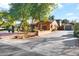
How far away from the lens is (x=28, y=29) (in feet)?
12.8

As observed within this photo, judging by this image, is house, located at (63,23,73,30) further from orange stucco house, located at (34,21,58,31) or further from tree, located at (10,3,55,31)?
tree, located at (10,3,55,31)

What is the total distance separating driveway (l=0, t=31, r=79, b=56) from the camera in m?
3.80

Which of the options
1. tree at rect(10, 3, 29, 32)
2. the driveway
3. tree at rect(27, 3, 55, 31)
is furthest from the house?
tree at rect(10, 3, 29, 32)

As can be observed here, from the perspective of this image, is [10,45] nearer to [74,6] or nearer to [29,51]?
[29,51]

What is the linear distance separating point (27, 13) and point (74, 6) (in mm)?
675

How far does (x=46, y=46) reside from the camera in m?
3.86

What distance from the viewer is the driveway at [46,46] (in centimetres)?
380

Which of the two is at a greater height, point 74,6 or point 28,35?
point 74,6

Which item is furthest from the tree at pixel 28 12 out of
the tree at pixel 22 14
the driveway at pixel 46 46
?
the driveway at pixel 46 46

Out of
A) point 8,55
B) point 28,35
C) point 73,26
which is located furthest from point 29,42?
point 73,26

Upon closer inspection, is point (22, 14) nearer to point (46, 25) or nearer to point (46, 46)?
point (46, 25)

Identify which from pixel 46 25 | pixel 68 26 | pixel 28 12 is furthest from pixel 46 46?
pixel 28 12

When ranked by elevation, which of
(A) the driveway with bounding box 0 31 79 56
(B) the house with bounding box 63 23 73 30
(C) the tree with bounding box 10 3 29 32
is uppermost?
(C) the tree with bounding box 10 3 29 32

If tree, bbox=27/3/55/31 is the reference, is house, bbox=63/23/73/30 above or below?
below
